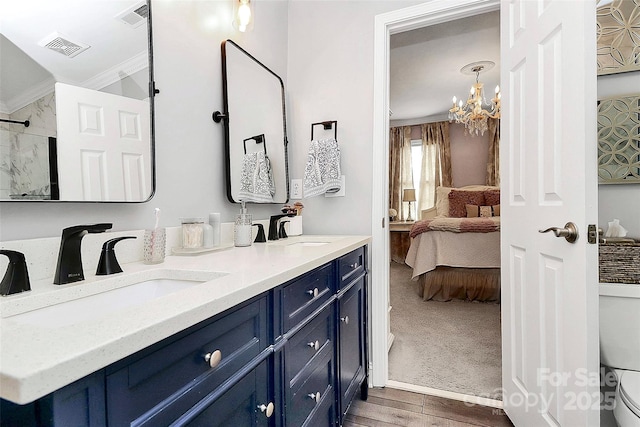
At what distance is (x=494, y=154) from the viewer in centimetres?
581

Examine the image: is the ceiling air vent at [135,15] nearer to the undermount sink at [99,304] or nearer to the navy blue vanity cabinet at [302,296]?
the undermount sink at [99,304]

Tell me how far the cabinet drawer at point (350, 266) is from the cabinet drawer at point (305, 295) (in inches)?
4.2

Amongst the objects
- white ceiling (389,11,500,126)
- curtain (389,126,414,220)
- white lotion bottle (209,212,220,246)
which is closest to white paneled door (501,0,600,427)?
white lotion bottle (209,212,220,246)

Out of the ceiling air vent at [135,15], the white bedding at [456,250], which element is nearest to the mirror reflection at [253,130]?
the ceiling air vent at [135,15]

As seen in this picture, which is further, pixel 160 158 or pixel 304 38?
pixel 304 38

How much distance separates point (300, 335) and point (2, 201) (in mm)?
902

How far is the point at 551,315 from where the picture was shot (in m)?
1.25

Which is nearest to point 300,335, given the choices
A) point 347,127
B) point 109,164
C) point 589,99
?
point 109,164

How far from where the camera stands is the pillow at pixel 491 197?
527 cm

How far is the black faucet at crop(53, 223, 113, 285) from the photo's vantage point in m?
0.87

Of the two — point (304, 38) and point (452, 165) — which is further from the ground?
point (304, 38)

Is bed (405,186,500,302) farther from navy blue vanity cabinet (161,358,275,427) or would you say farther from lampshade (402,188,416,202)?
navy blue vanity cabinet (161,358,275,427)

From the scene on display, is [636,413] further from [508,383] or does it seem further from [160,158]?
[160,158]

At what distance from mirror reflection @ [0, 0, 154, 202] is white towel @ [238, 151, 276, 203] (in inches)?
23.3
